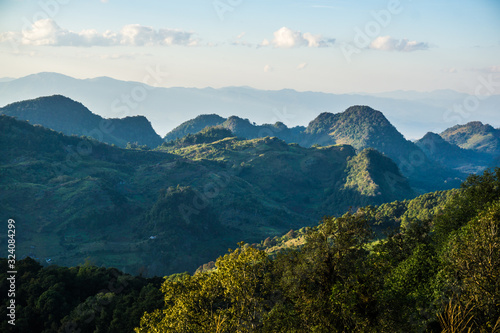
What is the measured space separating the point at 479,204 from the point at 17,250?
173888 mm

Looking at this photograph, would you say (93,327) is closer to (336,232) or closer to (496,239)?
(336,232)

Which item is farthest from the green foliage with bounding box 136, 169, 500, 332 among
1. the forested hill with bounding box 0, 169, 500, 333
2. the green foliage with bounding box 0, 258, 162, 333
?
the green foliage with bounding box 0, 258, 162, 333

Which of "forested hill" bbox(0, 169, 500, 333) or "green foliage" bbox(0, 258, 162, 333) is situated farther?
"green foliage" bbox(0, 258, 162, 333)

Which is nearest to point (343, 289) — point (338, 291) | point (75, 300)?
point (338, 291)

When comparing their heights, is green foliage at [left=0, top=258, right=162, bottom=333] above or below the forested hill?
below

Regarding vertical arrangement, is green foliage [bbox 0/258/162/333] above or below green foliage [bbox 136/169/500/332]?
below

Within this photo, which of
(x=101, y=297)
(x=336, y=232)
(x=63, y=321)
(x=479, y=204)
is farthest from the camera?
(x=101, y=297)

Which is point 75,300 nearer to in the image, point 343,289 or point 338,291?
point 343,289

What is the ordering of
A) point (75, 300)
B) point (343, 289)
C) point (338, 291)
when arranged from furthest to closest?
point (75, 300), point (343, 289), point (338, 291)

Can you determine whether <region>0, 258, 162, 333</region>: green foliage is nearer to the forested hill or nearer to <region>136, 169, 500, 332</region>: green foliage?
the forested hill

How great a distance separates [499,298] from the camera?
3409 cm

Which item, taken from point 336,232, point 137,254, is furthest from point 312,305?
point 137,254

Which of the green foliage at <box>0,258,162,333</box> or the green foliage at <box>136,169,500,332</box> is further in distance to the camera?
the green foliage at <box>0,258,162,333</box>

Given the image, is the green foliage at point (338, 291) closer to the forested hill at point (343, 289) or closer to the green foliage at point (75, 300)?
the forested hill at point (343, 289)
